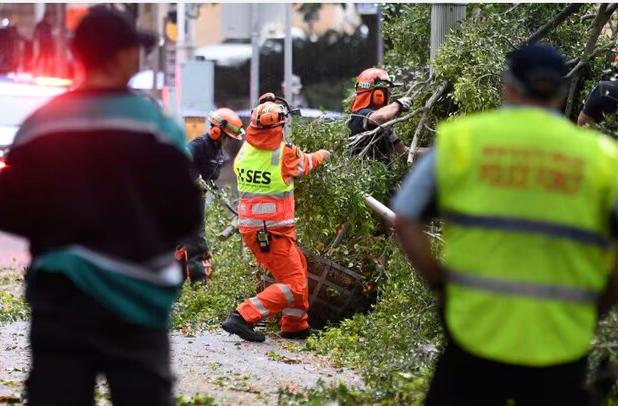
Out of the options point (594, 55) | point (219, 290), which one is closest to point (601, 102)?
point (594, 55)

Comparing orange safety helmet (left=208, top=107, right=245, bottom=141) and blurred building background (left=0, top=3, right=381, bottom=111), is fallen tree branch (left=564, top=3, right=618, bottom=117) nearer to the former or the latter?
orange safety helmet (left=208, top=107, right=245, bottom=141)

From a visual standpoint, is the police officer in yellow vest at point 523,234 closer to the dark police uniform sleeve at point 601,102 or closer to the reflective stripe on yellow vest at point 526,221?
the reflective stripe on yellow vest at point 526,221

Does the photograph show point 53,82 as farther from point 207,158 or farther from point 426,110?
point 426,110

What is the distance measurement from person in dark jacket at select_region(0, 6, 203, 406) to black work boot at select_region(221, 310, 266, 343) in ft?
18.7

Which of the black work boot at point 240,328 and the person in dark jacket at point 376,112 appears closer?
the black work boot at point 240,328

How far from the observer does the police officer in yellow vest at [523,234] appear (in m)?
3.78

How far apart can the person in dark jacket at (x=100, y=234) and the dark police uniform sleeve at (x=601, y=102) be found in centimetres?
414

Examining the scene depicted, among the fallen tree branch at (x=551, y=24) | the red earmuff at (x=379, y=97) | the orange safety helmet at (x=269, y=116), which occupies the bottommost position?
the orange safety helmet at (x=269, y=116)

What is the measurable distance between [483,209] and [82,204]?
1.17 meters

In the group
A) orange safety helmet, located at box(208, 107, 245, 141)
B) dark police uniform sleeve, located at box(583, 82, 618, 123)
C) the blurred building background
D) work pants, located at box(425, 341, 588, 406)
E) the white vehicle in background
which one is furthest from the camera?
the blurred building background

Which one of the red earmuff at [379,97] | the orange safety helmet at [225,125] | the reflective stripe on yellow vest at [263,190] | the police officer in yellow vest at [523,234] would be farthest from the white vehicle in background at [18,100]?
the police officer in yellow vest at [523,234]

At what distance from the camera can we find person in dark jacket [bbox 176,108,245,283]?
1162 centimetres

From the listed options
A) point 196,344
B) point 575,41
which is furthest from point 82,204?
point 575,41

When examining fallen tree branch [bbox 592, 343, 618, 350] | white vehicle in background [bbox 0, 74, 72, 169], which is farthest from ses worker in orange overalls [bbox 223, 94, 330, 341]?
white vehicle in background [bbox 0, 74, 72, 169]
